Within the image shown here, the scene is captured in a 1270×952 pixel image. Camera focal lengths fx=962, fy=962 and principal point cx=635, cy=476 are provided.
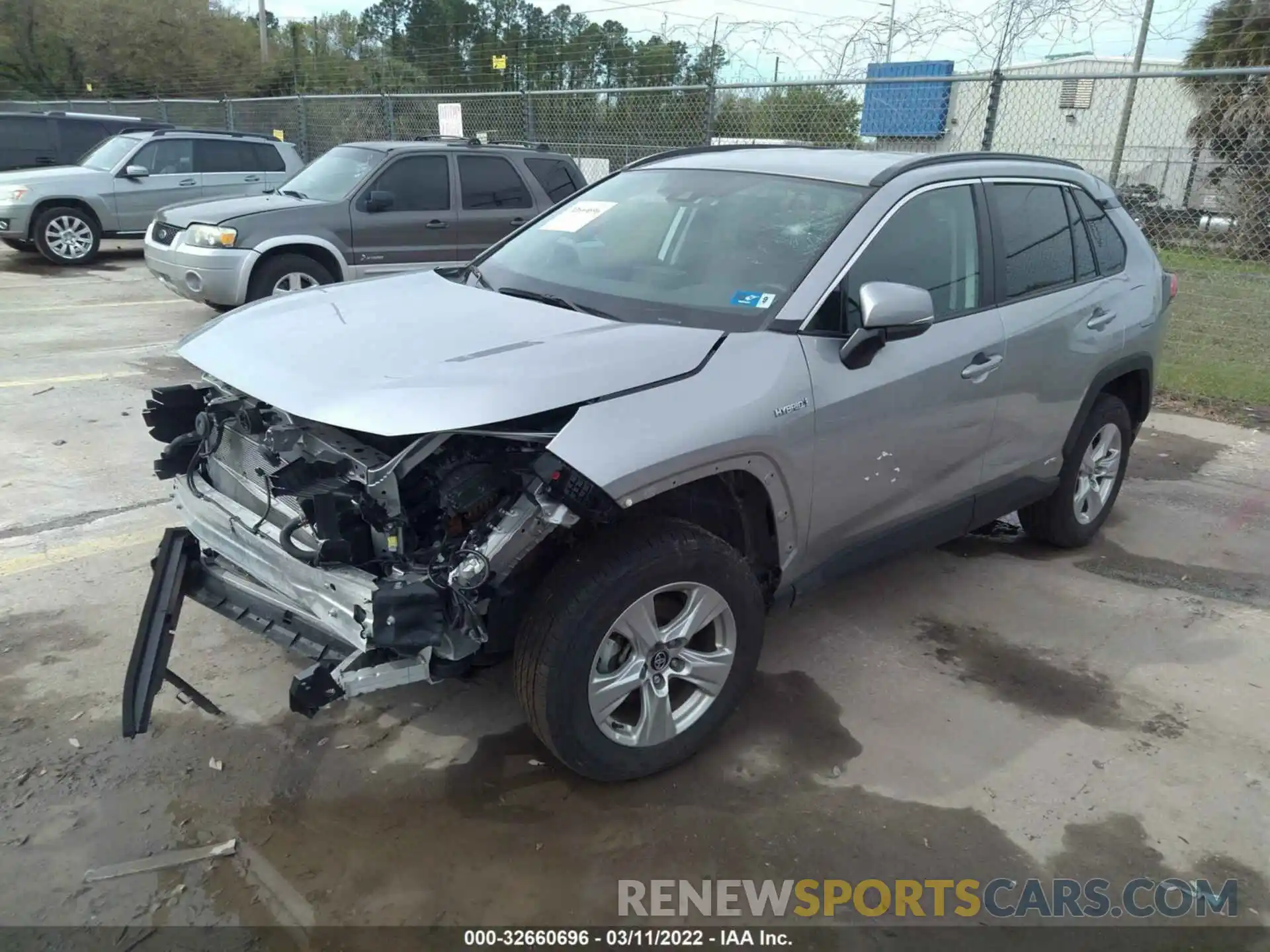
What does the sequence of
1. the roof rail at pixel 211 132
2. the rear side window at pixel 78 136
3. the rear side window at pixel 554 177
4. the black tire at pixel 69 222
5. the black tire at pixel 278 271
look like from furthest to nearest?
the rear side window at pixel 78 136, the roof rail at pixel 211 132, the black tire at pixel 69 222, the rear side window at pixel 554 177, the black tire at pixel 278 271

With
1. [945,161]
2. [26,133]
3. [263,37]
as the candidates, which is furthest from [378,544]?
[263,37]

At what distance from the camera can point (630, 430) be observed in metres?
2.72

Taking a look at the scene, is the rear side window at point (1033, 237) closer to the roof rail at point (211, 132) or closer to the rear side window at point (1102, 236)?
the rear side window at point (1102, 236)

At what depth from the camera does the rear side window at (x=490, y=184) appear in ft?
31.3

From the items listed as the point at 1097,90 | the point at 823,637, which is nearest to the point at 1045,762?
the point at 823,637

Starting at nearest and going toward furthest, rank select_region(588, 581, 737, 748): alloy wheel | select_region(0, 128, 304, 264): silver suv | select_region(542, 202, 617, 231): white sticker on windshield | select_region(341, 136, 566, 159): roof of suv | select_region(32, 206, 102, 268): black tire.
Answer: select_region(588, 581, 737, 748): alloy wheel
select_region(542, 202, 617, 231): white sticker on windshield
select_region(341, 136, 566, 159): roof of suv
select_region(0, 128, 304, 264): silver suv
select_region(32, 206, 102, 268): black tire

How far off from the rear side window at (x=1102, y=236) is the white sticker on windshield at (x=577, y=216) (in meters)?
2.26

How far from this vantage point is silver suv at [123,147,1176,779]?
106 inches

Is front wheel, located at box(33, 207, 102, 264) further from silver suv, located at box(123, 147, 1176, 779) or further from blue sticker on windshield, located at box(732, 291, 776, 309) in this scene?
blue sticker on windshield, located at box(732, 291, 776, 309)

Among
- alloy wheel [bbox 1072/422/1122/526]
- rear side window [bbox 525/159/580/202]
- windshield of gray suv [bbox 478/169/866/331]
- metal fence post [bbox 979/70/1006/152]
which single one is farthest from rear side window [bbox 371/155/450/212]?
alloy wheel [bbox 1072/422/1122/526]

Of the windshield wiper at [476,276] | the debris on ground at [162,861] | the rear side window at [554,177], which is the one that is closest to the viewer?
the debris on ground at [162,861]

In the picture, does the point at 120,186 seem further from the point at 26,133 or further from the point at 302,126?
the point at 302,126

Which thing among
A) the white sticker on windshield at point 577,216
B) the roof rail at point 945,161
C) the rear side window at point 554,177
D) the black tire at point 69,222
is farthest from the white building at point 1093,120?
the black tire at point 69,222

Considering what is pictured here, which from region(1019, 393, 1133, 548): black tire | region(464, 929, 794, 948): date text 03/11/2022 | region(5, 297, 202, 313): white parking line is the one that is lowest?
region(5, 297, 202, 313): white parking line
